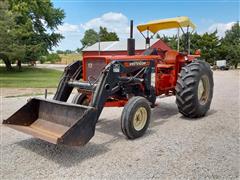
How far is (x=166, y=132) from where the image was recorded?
5.50 metres

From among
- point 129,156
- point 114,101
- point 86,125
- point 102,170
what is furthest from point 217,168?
point 114,101

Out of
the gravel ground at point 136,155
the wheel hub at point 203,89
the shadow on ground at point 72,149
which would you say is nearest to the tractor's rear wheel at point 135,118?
the gravel ground at point 136,155

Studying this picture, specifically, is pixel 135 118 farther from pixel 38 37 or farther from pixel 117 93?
pixel 38 37

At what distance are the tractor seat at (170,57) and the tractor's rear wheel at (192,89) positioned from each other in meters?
0.75

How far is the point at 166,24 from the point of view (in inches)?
294

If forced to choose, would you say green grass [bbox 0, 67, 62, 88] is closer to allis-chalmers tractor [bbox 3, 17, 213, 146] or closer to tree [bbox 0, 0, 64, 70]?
tree [bbox 0, 0, 64, 70]

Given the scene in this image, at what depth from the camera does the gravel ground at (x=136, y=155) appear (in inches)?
144

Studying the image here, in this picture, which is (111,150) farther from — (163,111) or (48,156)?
(163,111)

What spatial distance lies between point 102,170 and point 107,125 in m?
2.35

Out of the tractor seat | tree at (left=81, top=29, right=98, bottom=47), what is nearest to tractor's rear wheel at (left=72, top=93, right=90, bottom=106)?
the tractor seat

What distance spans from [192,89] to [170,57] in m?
1.52

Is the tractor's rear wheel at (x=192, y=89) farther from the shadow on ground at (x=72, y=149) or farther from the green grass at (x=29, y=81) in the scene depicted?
the green grass at (x=29, y=81)

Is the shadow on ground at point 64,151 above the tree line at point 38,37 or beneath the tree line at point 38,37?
beneath

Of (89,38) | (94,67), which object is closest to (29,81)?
(94,67)
